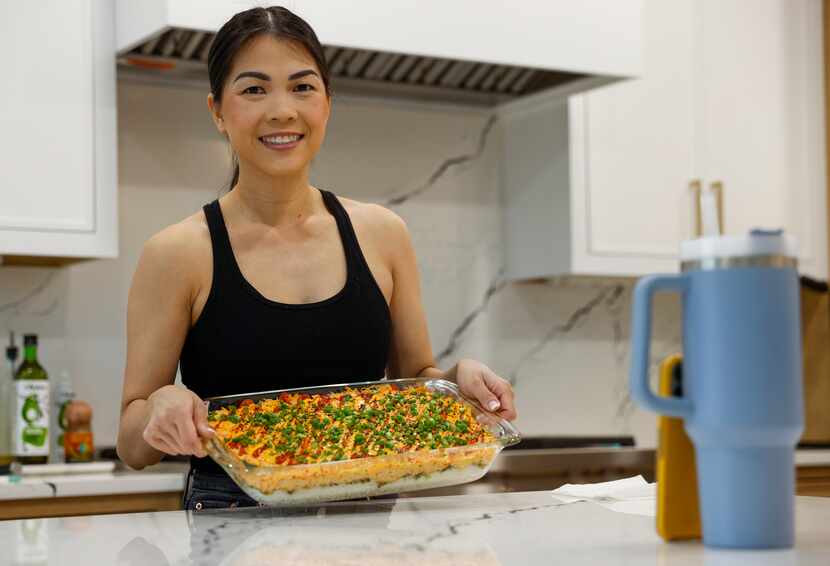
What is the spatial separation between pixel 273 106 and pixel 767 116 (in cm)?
229

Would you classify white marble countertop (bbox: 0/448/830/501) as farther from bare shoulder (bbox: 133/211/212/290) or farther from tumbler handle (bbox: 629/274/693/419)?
tumbler handle (bbox: 629/274/693/419)

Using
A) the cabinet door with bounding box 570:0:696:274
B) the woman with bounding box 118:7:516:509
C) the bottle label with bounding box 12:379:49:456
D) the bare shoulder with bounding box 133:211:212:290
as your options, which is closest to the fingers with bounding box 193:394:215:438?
the woman with bounding box 118:7:516:509

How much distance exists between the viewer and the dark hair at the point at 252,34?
1680 mm

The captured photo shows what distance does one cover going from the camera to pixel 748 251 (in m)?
0.90

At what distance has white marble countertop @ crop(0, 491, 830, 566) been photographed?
3.03ft

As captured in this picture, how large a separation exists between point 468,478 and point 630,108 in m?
2.22

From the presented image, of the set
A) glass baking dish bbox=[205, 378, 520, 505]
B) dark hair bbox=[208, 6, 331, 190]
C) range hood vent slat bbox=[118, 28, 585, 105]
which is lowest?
glass baking dish bbox=[205, 378, 520, 505]

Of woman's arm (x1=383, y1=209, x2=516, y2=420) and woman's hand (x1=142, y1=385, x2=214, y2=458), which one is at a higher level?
woman's arm (x1=383, y1=209, x2=516, y2=420)

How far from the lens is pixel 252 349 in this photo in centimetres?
161

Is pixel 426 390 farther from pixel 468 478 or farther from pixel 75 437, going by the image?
pixel 75 437

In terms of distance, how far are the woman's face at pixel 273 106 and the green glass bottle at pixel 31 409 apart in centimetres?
127

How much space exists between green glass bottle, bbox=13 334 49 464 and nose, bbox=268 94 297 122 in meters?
1.35

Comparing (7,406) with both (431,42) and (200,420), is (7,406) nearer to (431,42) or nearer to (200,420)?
(431,42)

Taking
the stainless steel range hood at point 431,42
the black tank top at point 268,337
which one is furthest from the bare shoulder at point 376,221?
the stainless steel range hood at point 431,42
